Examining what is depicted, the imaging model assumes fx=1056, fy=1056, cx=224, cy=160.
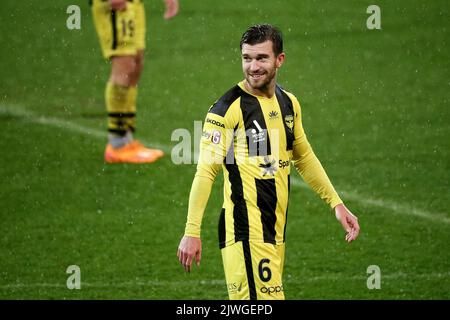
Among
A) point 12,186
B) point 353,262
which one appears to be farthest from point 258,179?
point 12,186

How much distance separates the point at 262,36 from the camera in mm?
5297

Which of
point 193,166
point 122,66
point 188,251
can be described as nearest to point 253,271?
point 188,251

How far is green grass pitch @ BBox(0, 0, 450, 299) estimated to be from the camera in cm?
773

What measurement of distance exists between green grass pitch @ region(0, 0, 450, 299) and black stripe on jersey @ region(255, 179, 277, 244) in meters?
1.95

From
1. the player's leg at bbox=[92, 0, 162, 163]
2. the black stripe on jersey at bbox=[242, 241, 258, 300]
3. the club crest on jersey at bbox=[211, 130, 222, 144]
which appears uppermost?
the player's leg at bbox=[92, 0, 162, 163]

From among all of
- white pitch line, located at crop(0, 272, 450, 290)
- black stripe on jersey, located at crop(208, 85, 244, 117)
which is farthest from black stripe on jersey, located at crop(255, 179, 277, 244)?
white pitch line, located at crop(0, 272, 450, 290)

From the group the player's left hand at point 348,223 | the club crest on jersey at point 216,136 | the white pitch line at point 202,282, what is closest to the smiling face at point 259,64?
the club crest on jersey at point 216,136

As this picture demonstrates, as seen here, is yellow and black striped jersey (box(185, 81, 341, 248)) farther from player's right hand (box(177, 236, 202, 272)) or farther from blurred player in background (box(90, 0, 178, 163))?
blurred player in background (box(90, 0, 178, 163))

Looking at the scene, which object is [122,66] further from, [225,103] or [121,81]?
[225,103]

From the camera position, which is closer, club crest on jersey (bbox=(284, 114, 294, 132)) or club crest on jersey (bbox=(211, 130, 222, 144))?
club crest on jersey (bbox=(211, 130, 222, 144))

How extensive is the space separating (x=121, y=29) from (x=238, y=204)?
5.37 m

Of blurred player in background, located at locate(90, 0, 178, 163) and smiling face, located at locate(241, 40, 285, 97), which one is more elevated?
blurred player in background, located at locate(90, 0, 178, 163)
